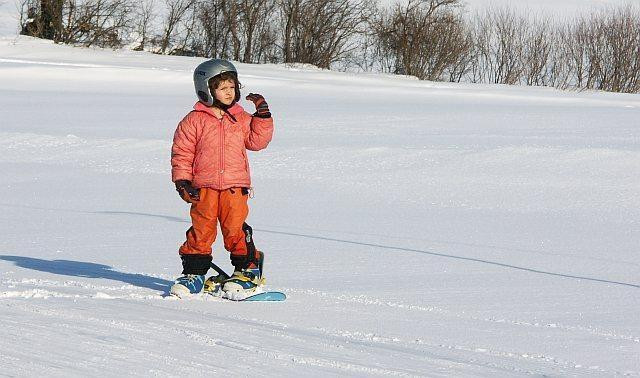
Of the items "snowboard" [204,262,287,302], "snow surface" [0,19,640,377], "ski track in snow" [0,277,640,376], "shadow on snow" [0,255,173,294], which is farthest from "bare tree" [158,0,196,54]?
"ski track in snow" [0,277,640,376]

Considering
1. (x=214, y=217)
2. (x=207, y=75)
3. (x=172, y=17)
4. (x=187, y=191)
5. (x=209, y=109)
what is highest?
(x=172, y=17)

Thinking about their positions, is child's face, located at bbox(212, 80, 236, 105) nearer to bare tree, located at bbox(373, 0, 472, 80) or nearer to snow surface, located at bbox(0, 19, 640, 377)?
snow surface, located at bbox(0, 19, 640, 377)

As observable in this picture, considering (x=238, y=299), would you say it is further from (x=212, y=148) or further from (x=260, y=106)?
(x=260, y=106)

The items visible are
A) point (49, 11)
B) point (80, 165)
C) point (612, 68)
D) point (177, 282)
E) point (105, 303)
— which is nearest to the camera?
point (105, 303)

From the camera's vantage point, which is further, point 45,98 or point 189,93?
point 189,93

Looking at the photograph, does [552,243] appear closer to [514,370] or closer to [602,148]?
[514,370]

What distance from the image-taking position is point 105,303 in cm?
468

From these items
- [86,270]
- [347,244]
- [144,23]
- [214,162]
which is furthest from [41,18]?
[214,162]

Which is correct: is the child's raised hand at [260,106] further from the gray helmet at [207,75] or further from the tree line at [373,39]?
the tree line at [373,39]

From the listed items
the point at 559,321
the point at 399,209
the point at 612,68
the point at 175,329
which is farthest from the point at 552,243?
the point at 612,68

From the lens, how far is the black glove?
5.20 metres

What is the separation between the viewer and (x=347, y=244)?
7.59 metres

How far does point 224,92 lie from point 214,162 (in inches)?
13.7

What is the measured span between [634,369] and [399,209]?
5.81m
